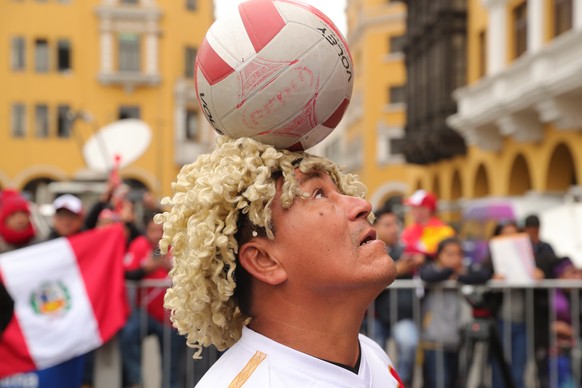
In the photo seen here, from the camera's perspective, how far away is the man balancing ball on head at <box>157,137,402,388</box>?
77.6 inches

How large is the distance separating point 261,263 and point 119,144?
6.81 meters

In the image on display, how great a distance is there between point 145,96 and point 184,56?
2617mm

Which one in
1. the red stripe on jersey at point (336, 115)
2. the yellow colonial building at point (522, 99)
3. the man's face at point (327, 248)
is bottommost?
the man's face at point (327, 248)

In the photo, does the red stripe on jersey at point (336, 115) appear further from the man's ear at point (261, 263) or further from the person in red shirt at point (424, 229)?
the person in red shirt at point (424, 229)

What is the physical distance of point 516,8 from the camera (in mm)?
21109

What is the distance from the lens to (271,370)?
195 cm

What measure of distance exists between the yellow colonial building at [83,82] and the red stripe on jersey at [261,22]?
114 feet

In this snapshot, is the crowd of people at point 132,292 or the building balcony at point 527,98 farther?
the building balcony at point 527,98

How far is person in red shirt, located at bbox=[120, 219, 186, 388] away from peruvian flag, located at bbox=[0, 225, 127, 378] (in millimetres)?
289

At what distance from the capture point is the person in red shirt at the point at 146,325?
6.69 m

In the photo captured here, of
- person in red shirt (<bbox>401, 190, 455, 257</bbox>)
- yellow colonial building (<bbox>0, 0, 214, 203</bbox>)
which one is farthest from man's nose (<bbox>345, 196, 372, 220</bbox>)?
yellow colonial building (<bbox>0, 0, 214, 203</bbox>)

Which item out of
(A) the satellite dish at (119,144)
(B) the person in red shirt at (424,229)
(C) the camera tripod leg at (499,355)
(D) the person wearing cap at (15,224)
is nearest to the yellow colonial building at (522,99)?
(B) the person in red shirt at (424,229)

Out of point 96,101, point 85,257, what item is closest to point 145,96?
point 96,101

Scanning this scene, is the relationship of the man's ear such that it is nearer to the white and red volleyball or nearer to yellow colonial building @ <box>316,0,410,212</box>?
the white and red volleyball
